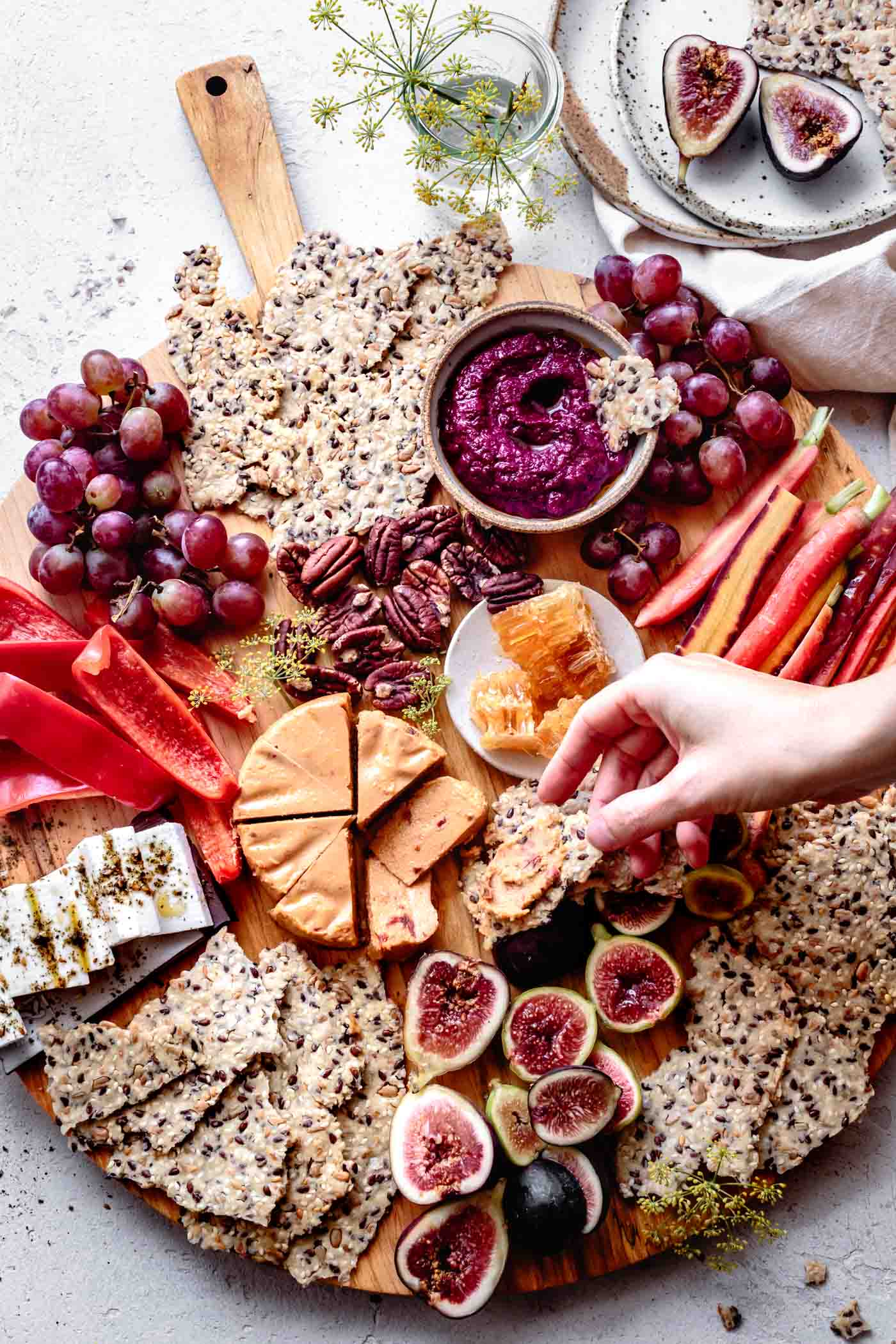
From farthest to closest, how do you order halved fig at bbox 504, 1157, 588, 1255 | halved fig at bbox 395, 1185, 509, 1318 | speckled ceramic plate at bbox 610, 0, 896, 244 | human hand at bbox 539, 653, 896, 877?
speckled ceramic plate at bbox 610, 0, 896, 244, halved fig at bbox 395, 1185, 509, 1318, halved fig at bbox 504, 1157, 588, 1255, human hand at bbox 539, 653, 896, 877

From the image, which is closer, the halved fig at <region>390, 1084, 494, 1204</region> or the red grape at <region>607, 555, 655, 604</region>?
the halved fig at <region>390, 1084, 494, 1204</region>

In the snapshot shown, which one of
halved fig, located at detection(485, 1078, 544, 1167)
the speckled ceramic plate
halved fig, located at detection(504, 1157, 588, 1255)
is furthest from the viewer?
the speckled ceramic plate

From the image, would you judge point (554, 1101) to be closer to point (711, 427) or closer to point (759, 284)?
point (711, 427)

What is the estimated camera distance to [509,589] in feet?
11.8

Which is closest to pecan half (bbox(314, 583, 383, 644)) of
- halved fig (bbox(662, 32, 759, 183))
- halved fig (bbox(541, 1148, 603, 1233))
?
halved fig (bbox(541, 1148, 603, 1233))

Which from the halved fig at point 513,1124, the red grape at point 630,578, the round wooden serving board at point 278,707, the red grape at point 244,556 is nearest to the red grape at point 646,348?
the round wooden serving board at point 278,707

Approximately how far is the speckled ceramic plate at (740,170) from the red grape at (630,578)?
123 cm

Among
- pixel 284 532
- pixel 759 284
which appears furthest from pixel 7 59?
pixel 759 284

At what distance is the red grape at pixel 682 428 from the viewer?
142 inches

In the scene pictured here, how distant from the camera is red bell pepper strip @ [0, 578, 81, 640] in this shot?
142 inches

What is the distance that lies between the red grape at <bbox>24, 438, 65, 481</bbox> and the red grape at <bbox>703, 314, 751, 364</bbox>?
7.05ft

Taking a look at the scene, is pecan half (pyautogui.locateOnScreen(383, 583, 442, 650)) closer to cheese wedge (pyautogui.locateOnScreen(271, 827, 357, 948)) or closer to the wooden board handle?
cheese wedge (pyautogui.locateOnScreen(271, 827, 357, 948))

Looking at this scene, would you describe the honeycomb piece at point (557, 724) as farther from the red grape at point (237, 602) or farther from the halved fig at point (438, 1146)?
the halved fig at point (438, 1146)

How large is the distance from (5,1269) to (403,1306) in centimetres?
134
